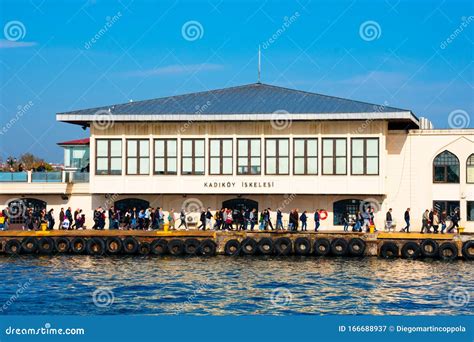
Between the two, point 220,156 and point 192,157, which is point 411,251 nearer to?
point 220,156

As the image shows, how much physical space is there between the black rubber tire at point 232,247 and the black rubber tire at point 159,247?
137 inches

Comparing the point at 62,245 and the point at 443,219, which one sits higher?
the point at 443,219

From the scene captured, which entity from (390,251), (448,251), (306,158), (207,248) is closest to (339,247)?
(390,251)

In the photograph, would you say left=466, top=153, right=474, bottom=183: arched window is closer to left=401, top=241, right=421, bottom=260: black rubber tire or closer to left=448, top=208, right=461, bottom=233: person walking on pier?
left=448, top=208, right=461, bottom=233: person walking on pier

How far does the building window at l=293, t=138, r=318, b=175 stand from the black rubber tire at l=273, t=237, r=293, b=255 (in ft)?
20.1

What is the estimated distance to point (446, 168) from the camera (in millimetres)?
55625

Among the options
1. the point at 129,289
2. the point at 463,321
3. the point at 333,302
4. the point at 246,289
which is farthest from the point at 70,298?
the point at 463,321

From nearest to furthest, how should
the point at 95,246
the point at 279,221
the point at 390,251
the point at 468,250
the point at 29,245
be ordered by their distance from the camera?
the point at 468,250
the point at 390,251
the point at 95,246
the point at 29,245
the point at 279,221

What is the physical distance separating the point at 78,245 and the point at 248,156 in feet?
39.5

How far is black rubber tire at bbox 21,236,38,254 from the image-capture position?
51.9 metres

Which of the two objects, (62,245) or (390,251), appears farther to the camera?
(62,245)

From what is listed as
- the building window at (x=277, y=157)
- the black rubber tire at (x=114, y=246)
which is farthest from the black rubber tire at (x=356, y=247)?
the black rubber tire at (x=114, y=246)

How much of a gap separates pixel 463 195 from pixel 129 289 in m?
25.6

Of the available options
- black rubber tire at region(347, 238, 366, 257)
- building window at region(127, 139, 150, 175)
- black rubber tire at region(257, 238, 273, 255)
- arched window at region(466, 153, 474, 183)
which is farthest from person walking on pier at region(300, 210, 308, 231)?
arched window at region(466, 153, 474, 183)
